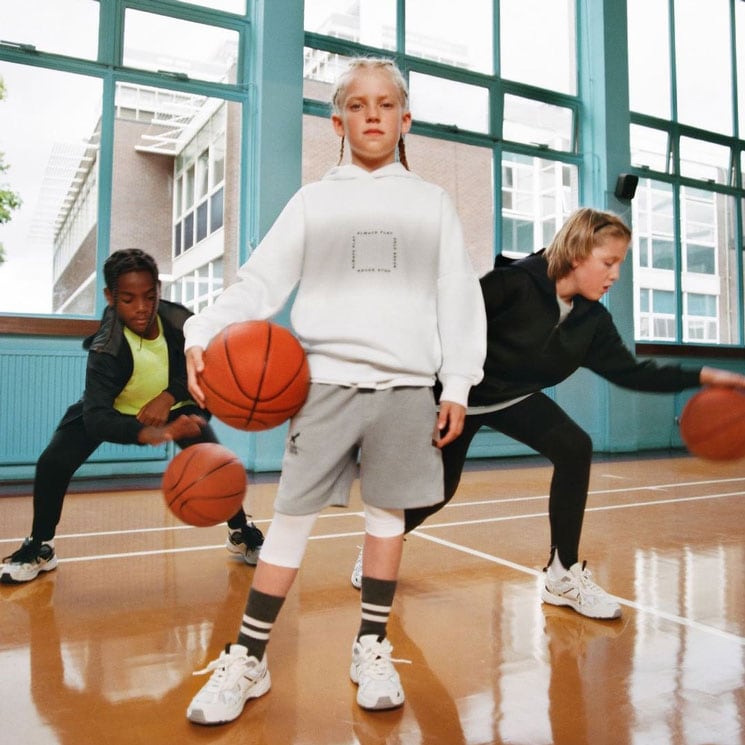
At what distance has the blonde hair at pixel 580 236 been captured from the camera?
2.04m

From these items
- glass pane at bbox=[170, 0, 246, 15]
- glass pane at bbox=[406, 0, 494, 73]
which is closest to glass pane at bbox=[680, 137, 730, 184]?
glass pane at bbox=[406, 0, 494, 73]

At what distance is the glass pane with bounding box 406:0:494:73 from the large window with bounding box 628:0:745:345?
184 cm

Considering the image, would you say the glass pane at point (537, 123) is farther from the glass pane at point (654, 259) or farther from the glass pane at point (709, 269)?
the glass pane at point (709, 269)

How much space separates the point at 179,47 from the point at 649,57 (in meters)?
5.18

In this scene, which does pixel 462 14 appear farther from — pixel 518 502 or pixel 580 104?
pixel 518 502

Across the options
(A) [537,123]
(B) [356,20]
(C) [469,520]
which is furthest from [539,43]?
(C) [469,520]

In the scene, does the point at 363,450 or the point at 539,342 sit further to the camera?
the point at 539,342

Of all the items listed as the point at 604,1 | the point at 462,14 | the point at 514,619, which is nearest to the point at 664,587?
the point at 514,619

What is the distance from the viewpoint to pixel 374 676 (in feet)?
5.04

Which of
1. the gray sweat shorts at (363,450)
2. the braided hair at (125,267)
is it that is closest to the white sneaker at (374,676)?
the gray sweat shorts at (363,450)

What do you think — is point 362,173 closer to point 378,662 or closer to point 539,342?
point 539,342

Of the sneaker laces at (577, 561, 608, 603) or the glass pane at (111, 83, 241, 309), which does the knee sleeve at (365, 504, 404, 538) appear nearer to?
the sneaker laces at (577, 561, 608, 603)

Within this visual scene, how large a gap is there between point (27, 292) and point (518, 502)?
143 inches

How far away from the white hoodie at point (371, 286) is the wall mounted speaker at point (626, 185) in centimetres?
617
